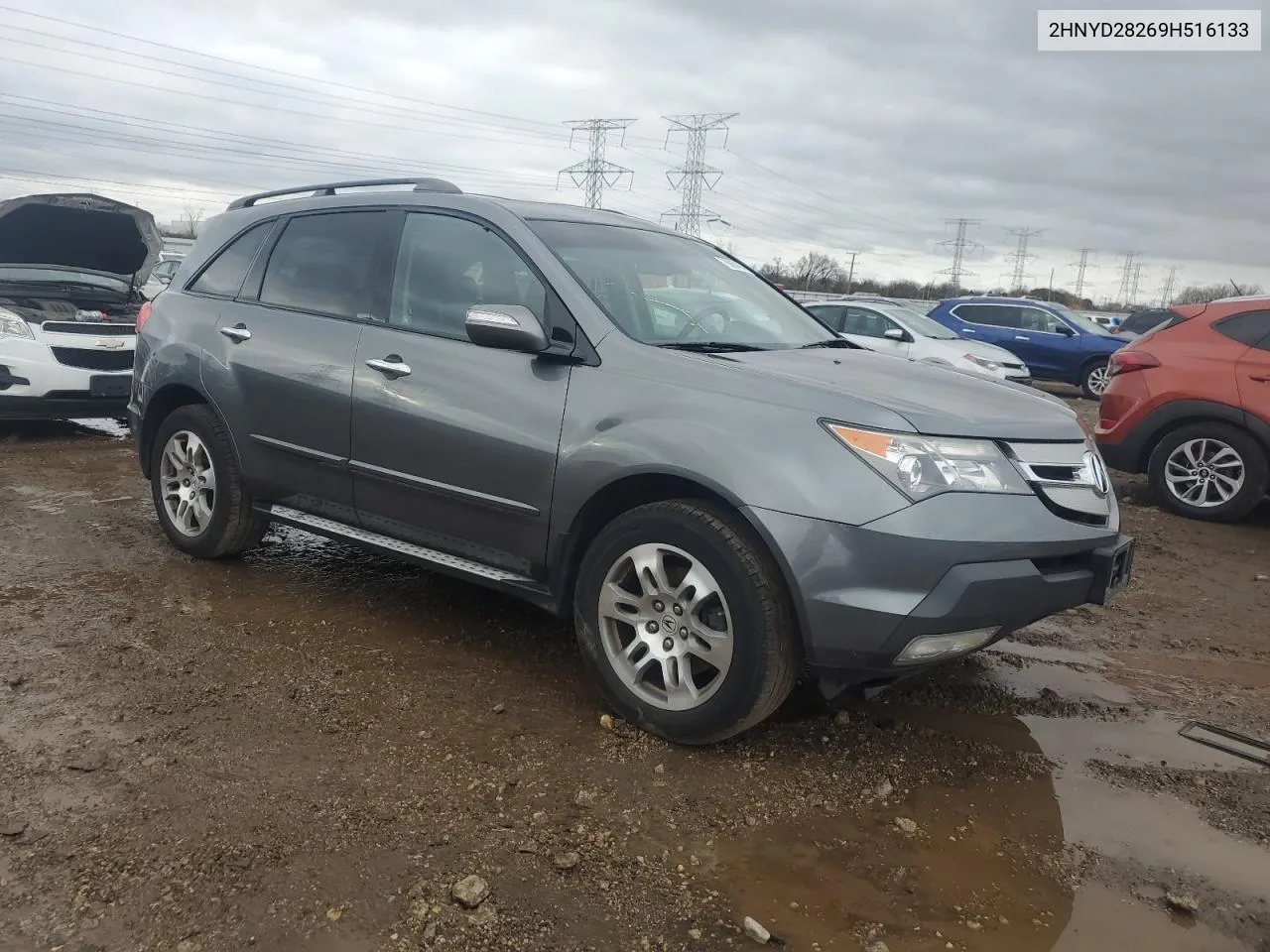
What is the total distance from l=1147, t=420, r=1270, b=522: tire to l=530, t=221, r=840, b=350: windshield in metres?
4.09

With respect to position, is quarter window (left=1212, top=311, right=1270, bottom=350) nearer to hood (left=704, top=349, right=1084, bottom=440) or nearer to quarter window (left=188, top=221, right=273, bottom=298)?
hood (left=704, top=349, right=1084, bottom=440)

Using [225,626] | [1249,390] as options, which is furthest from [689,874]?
[1249,390]

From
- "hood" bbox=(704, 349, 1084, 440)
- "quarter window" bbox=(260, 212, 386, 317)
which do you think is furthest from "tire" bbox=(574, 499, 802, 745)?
"quarter window" bbox=(260, 212, 386, 317)

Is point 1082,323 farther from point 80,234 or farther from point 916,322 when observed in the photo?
point 80,234

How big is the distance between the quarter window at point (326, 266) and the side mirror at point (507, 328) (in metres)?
0.87

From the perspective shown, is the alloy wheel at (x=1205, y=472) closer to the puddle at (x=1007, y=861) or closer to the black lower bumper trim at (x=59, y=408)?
the puddle at (x=1007, y=861)

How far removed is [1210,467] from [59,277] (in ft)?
31.6

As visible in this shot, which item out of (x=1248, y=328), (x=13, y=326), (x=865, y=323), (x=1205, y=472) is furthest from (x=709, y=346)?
(x=865, y=323)

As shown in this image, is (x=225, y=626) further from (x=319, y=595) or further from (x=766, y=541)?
(x=766, y=541)

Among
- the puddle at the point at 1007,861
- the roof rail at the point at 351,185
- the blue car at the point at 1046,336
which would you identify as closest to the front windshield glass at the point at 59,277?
the roof rail at the point at 351,185

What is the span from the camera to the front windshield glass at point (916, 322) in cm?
1362

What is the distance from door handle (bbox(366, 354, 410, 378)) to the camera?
378 centimetres

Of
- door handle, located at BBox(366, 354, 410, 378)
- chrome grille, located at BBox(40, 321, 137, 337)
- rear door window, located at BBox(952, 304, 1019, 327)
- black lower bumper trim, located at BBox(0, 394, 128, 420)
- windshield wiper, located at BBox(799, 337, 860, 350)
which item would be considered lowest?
black lower bumper trim, located at BBox(0, 394, 128, 420)

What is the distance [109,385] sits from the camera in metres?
8.06
